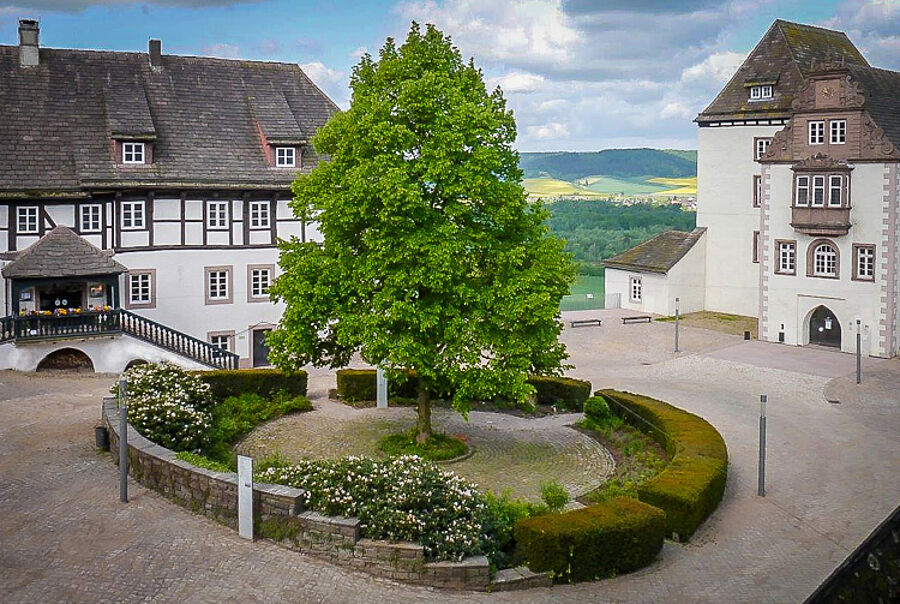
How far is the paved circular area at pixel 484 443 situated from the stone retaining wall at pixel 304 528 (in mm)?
4953

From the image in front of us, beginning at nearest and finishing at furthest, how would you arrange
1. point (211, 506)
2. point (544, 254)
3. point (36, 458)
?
point (211, 506) < point (36, 458) < point (544, 254)

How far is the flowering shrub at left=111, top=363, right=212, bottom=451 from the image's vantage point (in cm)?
1883

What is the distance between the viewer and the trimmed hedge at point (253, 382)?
2580 centimetres

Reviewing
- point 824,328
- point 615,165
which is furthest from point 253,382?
point 615,165

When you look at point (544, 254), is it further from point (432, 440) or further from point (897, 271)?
point (897, 271)

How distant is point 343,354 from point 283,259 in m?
2.50

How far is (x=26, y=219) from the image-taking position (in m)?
32.5

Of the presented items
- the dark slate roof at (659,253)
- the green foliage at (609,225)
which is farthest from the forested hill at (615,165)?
the dark slate roof at (659,253)

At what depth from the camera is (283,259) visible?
21.2 m

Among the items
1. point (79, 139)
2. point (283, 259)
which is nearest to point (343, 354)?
point (283, 259)

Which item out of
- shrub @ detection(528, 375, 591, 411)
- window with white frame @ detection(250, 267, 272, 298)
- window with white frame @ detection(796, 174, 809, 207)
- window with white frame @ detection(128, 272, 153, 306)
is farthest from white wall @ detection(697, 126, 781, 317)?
window with white frame @ detection(128, 272, 153, 306)

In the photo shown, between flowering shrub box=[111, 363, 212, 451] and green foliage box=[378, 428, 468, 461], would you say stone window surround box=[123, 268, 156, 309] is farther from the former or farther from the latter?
green foliage box=[378, 428, 468, 461]

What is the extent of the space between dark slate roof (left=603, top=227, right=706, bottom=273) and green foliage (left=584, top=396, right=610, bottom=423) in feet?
77.3

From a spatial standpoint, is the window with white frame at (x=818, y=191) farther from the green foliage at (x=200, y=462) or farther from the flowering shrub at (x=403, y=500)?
the green foliage at (x=200, y=462)
